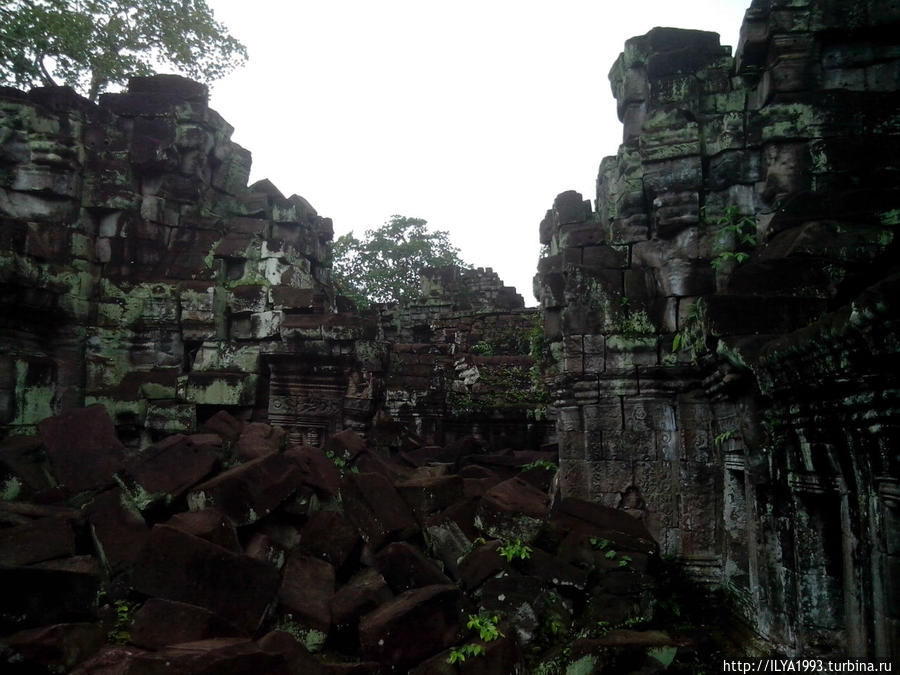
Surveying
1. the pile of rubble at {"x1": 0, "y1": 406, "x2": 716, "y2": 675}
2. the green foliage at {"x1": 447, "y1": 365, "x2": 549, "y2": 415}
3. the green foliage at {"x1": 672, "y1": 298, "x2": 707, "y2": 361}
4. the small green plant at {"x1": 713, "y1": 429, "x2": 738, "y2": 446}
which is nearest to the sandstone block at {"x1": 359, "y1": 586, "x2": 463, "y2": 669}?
the pile of rubble at {"x1": 0, "y1": 406, "x2": 716, "y2": 675}

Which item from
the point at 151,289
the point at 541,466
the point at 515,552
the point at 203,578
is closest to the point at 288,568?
the point at 203,578

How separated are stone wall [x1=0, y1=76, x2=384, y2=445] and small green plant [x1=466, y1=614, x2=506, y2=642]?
12.9ft

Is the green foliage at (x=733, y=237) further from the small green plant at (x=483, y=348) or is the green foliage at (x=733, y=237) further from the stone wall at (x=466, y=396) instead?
the small green plant at (x=483, y=348)

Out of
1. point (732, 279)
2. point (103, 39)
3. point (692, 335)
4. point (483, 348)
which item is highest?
point (103, 39)

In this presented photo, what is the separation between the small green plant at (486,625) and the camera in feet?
12.6

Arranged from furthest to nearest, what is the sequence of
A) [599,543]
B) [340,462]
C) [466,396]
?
[466,396] → [340,462] → [599,543]

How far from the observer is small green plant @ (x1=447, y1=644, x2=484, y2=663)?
3711mm

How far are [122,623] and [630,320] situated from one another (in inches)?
182

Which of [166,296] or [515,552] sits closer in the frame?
[515,552]

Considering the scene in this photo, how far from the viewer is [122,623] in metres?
3.90

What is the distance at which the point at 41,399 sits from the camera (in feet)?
23.0

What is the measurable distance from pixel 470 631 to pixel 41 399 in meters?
5.76

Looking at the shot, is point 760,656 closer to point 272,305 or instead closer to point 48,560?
point 48,560

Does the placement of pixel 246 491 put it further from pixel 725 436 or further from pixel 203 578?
pixel 725 436
